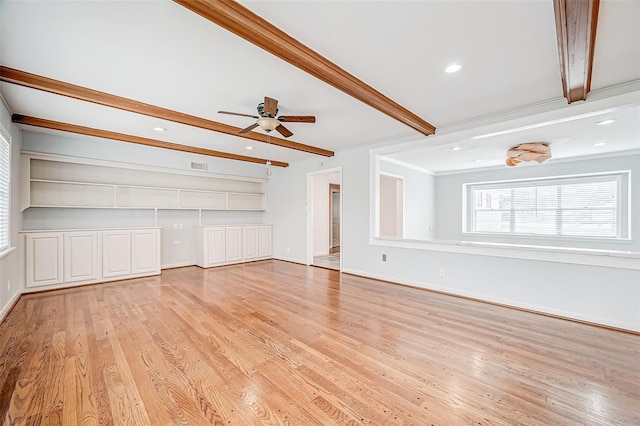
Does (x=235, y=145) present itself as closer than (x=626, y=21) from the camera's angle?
No

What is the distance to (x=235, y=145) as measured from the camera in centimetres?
513

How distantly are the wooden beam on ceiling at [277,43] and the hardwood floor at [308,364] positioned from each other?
8.11ft

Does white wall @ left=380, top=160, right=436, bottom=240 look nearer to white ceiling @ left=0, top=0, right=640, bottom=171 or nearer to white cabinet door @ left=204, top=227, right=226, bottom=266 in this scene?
white ceiling @ left=0, top=0, right=640, bottom=171

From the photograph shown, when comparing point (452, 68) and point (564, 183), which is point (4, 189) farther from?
point (564, 183)

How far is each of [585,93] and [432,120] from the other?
5.16ft

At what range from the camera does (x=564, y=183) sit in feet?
19.4

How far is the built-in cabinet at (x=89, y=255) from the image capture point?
161 inches

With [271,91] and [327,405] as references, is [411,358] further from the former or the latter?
[271,91]

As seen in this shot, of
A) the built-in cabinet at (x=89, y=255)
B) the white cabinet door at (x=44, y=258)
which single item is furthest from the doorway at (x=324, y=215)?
the white cabinet door at (x=44, y=258)

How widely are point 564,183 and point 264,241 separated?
23.4 ft

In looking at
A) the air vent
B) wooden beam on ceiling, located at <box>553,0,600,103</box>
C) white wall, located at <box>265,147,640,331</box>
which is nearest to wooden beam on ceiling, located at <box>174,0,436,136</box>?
wooden beam on ceiling, located at <box>553,0,600,103</box>

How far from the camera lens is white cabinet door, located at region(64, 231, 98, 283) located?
435cm

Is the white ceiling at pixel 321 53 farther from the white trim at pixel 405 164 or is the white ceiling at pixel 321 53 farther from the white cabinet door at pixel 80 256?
the white trim at pixel 405 164

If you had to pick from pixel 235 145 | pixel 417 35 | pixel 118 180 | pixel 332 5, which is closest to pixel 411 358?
pixel 417 35
